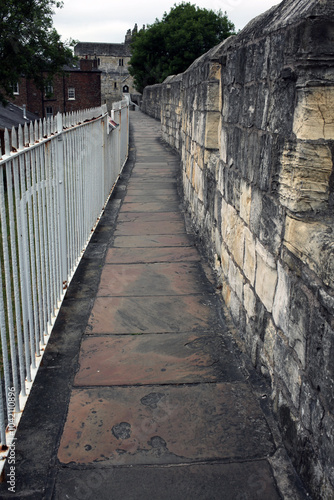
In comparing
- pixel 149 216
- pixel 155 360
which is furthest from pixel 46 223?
pixel 149 216

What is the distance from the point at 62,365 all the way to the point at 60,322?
0.66 m

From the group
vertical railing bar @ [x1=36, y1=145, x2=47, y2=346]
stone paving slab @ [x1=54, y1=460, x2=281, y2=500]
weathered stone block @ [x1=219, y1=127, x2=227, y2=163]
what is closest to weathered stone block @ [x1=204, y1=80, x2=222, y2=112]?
weathered stone block @ [x1=219, y1=127, x2=227, y2=163]

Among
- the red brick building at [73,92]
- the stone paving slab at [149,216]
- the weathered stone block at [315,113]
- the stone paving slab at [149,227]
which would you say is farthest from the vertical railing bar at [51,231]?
the red brick building at [73,92]

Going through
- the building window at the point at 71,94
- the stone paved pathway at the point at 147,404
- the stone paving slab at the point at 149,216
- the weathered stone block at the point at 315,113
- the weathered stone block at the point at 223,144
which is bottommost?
the stone paved pathway at the point at 147,404

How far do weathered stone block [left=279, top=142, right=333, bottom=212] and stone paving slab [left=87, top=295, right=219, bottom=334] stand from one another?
1589mm

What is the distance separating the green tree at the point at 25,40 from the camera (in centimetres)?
1962

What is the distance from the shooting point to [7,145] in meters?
2.33

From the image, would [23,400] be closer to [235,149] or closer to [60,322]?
[60,322]

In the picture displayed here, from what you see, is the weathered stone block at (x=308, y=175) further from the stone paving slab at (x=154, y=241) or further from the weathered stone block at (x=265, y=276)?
the stone paving slab at (x=154, y=241)

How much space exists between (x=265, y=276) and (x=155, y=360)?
0.93m

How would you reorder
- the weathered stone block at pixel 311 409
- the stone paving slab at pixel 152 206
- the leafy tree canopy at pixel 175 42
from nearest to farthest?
the weathered stone block at pixel 311 409, the stone paving slab at pixel 152 206, the leafy tree canopy at pixel 175 42

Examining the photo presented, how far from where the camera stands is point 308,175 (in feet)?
7.30

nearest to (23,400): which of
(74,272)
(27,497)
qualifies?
(27,497)

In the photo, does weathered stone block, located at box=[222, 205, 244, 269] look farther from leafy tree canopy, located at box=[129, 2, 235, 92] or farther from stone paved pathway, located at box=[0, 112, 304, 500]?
leafy tree canopy, located at box=[129, 2, 235, 92]
